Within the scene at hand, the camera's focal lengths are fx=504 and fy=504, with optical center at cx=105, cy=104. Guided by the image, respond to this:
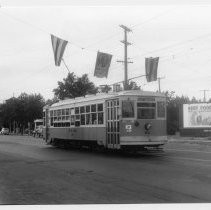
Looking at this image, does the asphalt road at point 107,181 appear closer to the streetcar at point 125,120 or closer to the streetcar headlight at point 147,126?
the streetcar at point 125,120

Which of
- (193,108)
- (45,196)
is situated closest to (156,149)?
(45,196)

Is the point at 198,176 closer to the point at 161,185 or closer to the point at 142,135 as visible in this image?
the point at 161,185

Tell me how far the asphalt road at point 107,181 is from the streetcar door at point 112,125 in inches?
91.3

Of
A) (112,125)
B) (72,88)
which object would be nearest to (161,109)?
(112,125)

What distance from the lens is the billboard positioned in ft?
153

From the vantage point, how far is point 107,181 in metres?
13.6

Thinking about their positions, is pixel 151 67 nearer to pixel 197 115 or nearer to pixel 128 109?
pixel 197 115

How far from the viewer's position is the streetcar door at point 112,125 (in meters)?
22.2

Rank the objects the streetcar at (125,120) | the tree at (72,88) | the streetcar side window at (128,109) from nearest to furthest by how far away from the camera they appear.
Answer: the streetcar at (125,120) → the streetcar side window at (128,109) → the tree at (72,88)

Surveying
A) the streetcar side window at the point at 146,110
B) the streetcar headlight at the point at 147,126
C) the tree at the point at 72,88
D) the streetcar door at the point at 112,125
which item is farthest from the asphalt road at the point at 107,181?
the tree at the point at 72,88

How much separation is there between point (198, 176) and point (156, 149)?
34.0 feet

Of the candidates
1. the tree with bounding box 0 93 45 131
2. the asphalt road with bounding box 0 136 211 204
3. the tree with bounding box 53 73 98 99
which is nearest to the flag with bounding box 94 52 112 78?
the asphalt road with bounding box 0 136 211 204

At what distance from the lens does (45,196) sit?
1137 centimetres

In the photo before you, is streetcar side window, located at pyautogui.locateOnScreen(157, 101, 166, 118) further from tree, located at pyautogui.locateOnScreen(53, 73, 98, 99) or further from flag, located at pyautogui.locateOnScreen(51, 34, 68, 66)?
tree, located at pyautogui.locateOnScreen(53, 73, 98, 99)
